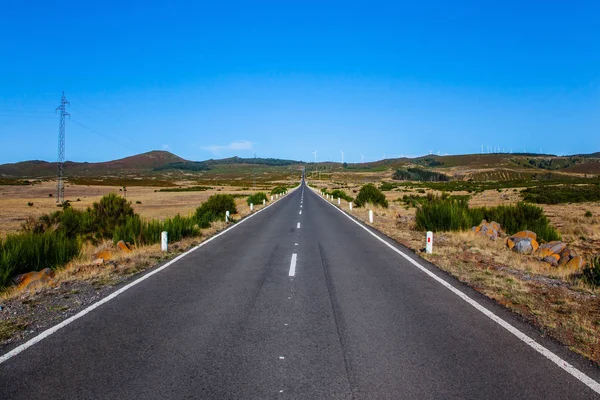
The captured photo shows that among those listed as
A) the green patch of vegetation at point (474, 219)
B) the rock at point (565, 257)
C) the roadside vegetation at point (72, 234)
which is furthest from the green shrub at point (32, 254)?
the green patch of vegetation at point (474, 219)

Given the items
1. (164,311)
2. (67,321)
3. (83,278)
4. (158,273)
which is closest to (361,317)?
(164,311)

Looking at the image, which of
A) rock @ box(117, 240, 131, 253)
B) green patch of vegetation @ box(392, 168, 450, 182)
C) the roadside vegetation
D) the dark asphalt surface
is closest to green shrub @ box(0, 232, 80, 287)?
the roadside vegetation

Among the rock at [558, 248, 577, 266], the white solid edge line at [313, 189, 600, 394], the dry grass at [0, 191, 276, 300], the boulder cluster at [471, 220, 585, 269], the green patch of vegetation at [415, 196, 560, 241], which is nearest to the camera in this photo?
the white solid edge line at [313, 189, 600, 394]

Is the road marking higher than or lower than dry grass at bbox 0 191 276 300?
higher

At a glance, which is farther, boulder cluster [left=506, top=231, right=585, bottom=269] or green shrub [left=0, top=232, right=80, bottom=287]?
boulder cluster [left=506, top=231, right=585, bottom=269]

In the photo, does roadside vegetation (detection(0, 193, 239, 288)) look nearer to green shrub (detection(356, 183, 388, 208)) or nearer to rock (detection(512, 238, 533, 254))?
rock (detection(512, 238, 533, 254))

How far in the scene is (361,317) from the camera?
19.2ft

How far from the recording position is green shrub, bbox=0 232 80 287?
8.93 meters

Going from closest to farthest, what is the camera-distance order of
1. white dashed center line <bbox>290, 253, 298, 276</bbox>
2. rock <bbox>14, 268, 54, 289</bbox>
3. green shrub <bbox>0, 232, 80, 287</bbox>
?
1. rock <bbox>14, 268, 54, 289</bbox>
2. green shrub <bbox>0, 232, 80, 287</bbox>
3. white dashed center line <bbox>290, 253, 298, 276</bbox>

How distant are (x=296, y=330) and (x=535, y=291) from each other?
16.6ft

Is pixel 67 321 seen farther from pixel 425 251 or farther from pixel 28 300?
pixel 425 251

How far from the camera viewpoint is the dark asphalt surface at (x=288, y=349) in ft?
12.3

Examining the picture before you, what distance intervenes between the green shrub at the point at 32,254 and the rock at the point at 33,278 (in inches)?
8.5

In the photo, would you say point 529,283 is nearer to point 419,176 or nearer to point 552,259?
point 552,259
